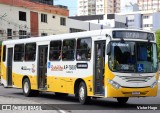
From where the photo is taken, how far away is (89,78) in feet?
57.6

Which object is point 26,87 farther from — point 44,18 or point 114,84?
point 44,18

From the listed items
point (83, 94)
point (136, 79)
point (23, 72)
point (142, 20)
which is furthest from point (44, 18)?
point (142, 20)

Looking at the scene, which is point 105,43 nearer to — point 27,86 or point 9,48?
point 27,86

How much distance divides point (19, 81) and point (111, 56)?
8.83 m

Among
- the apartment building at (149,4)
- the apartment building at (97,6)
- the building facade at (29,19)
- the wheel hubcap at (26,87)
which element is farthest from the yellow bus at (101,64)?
the apartment building at (149,4)

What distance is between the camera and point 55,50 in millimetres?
20359

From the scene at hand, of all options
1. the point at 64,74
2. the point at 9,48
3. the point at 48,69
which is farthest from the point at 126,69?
the point at 9,48

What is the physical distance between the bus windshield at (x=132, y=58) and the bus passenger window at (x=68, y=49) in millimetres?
2836

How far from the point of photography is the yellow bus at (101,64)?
16.4m

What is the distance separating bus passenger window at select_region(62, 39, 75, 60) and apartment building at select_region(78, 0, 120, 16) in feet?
481

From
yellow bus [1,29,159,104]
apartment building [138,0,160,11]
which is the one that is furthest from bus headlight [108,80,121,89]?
apartment building [138,0,160,11]

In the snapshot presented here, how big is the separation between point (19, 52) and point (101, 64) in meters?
8.06

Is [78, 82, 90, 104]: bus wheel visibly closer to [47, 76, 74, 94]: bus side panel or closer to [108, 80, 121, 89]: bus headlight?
[47, 76, 74, 94]: bus side panel

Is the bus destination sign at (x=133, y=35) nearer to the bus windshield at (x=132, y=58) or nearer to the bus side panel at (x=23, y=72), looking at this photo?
the bus windshield at (x=132, y=58)
